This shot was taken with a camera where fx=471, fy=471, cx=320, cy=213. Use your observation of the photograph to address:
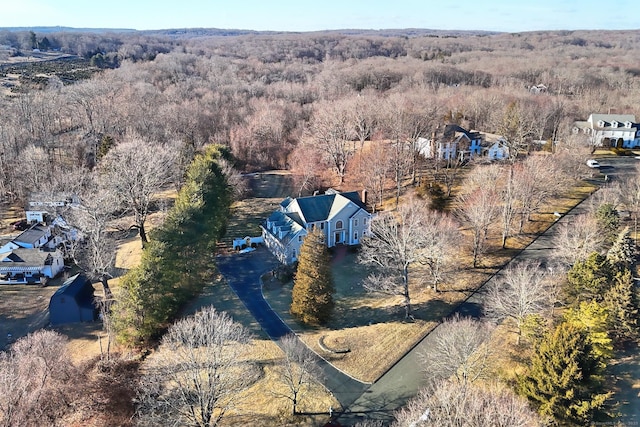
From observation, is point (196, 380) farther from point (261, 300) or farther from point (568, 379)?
point (568, 379)

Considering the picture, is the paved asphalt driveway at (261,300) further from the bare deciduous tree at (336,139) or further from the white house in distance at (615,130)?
the white house in distance at (615,130)

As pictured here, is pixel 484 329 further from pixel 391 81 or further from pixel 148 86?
pixel 391 81

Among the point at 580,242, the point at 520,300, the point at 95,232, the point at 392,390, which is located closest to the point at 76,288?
the point at 95,232

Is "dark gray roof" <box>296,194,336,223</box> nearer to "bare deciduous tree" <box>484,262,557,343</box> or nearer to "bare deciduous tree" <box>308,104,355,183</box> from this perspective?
Answer: "bare deciduous tree" <box>308,104,355,183</box>

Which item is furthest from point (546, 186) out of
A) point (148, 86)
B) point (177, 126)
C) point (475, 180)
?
point (148, 86)

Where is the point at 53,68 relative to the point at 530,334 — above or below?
above

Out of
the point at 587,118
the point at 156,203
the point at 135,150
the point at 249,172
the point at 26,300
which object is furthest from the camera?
the point at 587,118
